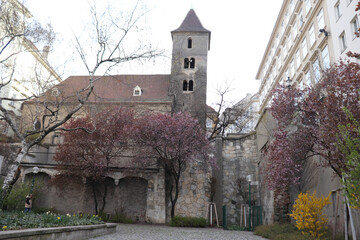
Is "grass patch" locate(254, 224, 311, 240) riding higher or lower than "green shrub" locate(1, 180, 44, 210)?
lower

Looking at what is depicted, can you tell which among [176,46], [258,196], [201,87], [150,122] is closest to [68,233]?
[150,122]

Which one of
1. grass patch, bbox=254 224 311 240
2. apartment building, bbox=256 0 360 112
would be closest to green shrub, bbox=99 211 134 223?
grass patch, bbox=254 224 311 240

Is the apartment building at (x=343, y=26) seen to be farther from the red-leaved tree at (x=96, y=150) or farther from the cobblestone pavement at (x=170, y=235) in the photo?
the red-leaved tree at (x=96, y=150)

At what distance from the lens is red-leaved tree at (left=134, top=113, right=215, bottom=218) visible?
59.8 ft

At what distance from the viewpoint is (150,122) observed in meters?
18.7

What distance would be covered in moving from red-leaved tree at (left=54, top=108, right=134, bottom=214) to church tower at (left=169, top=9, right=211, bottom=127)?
1089 cm

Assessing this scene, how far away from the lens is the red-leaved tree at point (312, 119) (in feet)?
28.4

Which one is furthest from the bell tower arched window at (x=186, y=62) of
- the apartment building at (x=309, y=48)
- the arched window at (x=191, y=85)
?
the apartment building at (x=309, y=48)

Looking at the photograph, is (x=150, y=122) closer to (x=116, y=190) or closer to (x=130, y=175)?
(x=130, y=175)

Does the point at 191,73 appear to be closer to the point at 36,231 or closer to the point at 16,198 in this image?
the point at 16,198

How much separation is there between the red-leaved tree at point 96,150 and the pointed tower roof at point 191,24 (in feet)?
55.6

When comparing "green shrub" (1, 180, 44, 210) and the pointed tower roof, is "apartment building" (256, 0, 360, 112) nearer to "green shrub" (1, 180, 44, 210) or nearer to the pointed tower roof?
the pointed tower roof

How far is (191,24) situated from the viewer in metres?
35.5

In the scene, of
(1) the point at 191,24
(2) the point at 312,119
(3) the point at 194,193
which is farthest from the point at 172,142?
(1) the point at 191,24
